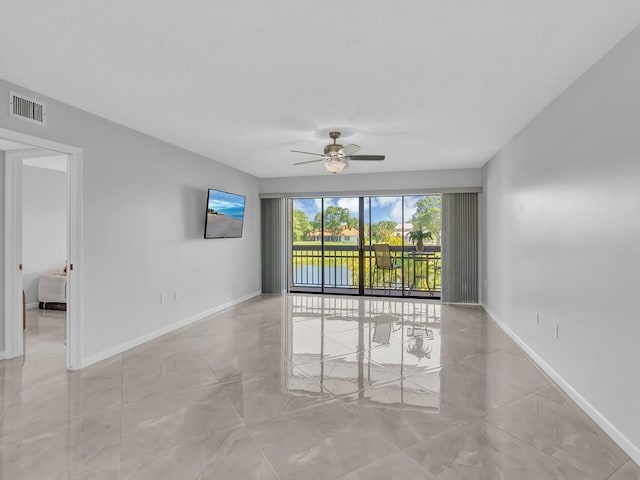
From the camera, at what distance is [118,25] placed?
196 cm

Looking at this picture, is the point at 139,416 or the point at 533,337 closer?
the point at 139,416

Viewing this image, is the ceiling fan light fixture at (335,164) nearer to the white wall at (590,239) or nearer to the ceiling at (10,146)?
the white wall at (590,239)

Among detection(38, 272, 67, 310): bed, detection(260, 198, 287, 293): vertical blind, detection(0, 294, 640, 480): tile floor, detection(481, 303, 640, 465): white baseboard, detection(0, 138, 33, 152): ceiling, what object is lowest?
detection(0, 294, 640, 480): tile floor

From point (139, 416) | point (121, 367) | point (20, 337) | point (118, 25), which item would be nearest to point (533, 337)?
point (139, 416)

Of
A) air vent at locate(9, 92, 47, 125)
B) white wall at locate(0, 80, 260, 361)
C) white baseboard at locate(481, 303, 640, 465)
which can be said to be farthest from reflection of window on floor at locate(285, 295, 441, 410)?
air vent at locate(9, 92, 47, 125)

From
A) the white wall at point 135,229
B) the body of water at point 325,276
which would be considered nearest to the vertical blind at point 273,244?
the body of water at point 325,276

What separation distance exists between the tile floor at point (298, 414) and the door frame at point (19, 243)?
251mm

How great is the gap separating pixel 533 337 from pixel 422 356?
3.57 ft

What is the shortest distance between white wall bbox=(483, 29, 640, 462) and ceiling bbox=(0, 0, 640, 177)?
28 centimetres

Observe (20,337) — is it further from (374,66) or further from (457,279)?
(457,279)

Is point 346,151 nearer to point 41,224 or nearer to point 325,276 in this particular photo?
point 325,276

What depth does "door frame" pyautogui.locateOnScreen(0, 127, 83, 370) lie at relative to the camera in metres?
3.21

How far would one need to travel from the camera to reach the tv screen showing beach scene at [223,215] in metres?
5.07

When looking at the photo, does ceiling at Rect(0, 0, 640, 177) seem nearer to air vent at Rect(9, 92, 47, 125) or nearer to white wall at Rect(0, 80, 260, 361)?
air vent at Rect(9, 92, 47, 125)
